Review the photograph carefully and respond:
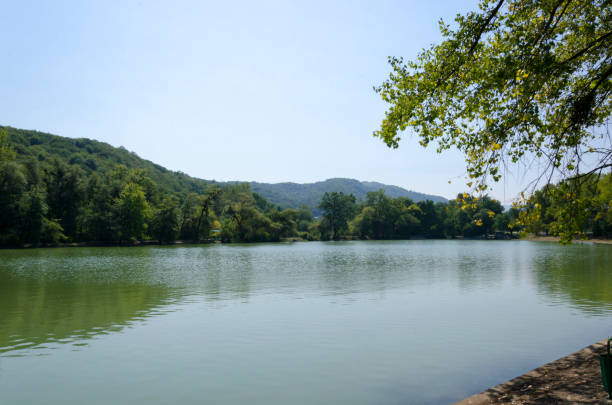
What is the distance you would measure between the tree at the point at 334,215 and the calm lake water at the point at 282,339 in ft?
337

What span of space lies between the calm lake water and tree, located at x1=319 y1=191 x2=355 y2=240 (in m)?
103

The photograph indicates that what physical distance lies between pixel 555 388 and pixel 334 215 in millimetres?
119170

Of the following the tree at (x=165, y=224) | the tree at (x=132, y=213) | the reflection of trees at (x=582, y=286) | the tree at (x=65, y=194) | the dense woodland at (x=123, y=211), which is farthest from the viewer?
the tree at (x=165, y=224)

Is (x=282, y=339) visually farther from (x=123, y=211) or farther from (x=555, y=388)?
(x=123, y=211)

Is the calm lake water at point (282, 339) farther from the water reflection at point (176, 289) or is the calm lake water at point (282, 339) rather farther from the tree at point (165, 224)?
the tree at point (165, 224)

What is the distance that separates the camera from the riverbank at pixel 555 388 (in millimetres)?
6145

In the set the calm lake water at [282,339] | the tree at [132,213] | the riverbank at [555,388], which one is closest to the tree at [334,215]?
the tree at [132,213]

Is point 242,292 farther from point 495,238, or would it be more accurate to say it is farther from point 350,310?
point 495,238

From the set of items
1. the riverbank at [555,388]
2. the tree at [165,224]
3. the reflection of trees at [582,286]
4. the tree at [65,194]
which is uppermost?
the tree at [65,194]

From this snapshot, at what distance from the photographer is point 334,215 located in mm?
125750

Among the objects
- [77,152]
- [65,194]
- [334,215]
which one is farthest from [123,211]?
[334,215]

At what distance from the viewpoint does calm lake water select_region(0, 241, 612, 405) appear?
808cm

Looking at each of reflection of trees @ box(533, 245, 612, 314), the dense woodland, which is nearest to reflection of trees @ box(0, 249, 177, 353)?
reflection of trees @ box(533, 245, 612, 314)

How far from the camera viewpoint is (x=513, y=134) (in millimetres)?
9508
